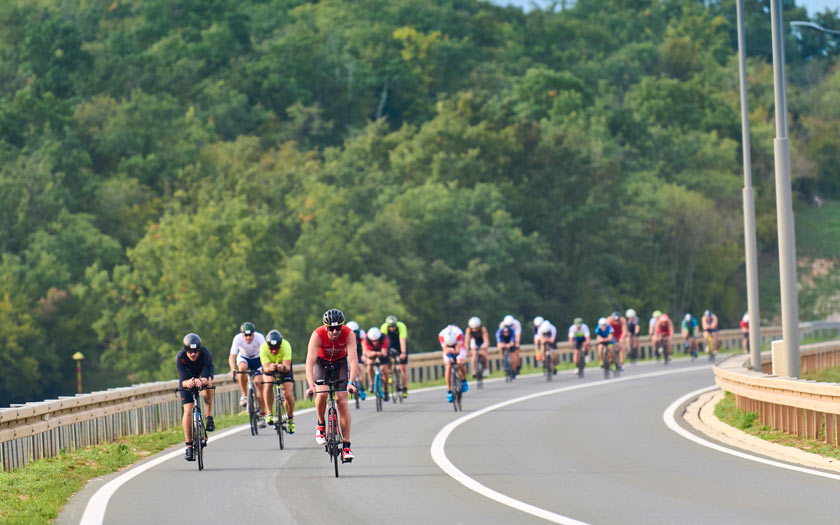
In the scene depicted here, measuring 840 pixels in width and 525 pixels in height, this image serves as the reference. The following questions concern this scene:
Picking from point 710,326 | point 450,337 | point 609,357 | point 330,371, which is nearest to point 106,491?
point 330,371

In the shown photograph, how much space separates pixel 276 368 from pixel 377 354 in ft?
26.8

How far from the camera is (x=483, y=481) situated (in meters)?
15.1

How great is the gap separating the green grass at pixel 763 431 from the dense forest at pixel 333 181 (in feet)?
155

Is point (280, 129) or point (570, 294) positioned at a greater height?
point (280, 129)

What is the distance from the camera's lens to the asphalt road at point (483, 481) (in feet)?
40.9

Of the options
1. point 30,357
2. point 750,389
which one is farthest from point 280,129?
point 750,389

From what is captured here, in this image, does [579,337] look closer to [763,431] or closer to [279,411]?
[763,431]

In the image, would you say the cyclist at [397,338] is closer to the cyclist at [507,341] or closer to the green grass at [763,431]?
the green grass at [763,431]

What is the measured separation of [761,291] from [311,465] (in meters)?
91.0

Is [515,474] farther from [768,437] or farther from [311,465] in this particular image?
[768,437]

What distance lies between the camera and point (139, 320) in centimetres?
7438

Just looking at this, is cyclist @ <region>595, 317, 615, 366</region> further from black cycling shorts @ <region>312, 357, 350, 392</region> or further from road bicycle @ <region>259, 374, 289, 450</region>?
black cycling shorts @ <region>312, 357, 350, 392</region>

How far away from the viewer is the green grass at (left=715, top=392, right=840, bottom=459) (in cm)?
1748

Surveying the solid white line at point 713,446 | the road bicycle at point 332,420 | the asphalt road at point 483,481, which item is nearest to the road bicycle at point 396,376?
the asphalt road at point 483,481
